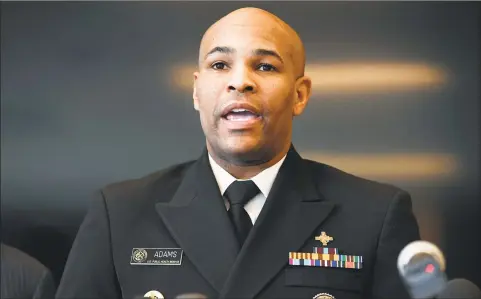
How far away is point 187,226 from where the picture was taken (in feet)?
3.62

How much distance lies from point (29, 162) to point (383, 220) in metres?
0.85

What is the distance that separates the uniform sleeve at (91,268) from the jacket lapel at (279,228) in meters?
0.21

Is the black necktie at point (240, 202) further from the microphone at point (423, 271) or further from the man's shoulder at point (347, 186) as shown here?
the microphone at point (423, 271)

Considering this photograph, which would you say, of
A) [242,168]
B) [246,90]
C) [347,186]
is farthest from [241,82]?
[347,186]

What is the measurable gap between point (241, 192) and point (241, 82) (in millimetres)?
192

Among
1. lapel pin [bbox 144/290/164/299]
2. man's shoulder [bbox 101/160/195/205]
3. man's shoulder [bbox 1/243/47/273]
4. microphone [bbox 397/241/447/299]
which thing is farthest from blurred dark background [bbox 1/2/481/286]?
microphone [bbox 397/241/447/299]

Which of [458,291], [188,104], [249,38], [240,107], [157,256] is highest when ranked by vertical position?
[188,104]

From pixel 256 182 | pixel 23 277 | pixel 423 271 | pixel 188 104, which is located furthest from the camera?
pixel 188 104

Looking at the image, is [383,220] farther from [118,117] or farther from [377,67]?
[118,117]

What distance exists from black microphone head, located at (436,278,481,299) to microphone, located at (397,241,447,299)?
3 cm

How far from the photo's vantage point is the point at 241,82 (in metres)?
1.06

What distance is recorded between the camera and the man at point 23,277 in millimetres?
1337

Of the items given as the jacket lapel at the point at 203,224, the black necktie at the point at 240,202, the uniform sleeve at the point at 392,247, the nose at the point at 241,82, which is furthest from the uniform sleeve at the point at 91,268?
the uniform sleeve at the point at 392,247

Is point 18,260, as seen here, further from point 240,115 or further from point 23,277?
point 240,115
